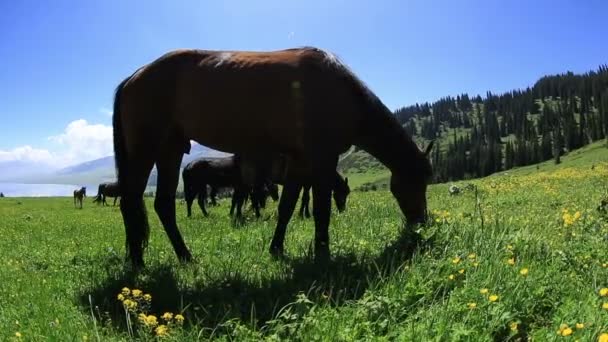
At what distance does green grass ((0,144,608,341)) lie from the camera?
13.0ft

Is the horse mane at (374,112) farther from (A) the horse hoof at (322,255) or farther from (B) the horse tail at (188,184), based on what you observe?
(B) the horse tail at (188,184)

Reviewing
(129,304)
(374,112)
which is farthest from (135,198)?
(374,112)

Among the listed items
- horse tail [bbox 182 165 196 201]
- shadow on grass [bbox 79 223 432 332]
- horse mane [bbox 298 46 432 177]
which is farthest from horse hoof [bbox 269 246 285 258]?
horse tail [bbox 182 165 196 201]

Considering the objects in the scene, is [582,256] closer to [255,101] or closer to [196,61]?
[255,101]

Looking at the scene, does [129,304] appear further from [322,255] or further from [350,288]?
[322,255]

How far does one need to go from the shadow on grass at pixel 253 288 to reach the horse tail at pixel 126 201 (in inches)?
44.4

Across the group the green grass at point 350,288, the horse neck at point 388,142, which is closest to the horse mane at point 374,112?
the horse neck at point 388,142

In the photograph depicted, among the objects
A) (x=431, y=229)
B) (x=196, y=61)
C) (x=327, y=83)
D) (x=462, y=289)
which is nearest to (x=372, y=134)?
(x=327, y=83)

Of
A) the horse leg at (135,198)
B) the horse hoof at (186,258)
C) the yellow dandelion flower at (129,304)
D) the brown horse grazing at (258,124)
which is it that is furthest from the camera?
the horse leg at (135,198)

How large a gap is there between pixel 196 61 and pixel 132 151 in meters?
1.79

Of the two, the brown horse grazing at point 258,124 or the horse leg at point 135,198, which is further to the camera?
the horse leg at point 135,198

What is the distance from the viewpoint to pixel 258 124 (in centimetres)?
704

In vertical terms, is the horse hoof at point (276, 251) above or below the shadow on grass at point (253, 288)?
above

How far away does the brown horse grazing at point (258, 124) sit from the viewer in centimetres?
692
